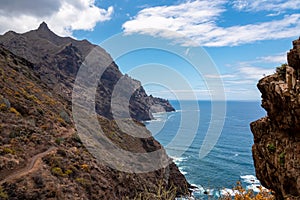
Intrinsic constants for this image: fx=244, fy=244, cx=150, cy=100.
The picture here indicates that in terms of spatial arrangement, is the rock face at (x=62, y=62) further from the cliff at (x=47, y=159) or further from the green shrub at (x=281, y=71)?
the green shrub at (x=281, y=71)

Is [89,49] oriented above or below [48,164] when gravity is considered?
above

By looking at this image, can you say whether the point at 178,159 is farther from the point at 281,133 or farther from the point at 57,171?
the point at 281,133

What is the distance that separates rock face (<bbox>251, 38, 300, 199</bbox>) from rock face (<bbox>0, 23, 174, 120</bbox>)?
7903 centimetres

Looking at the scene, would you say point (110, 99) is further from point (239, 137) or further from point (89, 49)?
point (239, 137)

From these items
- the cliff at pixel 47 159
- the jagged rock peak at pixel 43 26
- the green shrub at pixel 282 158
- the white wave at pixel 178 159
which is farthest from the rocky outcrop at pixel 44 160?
the jagged rock peak at pixel 43 26

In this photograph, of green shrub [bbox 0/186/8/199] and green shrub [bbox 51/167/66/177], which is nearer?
green shrub [bbox 0/186/8/199]

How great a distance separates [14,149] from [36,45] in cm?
10923

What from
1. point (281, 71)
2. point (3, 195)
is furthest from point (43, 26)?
point (281, 71)

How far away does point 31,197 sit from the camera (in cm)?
1503

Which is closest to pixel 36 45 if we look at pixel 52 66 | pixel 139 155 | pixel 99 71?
pixel 52 66

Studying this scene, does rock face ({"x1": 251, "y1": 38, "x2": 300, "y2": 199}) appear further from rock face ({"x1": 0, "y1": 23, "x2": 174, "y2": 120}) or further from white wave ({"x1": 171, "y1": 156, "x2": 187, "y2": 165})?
rock face ({"x1": 0, "y1": 23, "x2": 174, "y2": 120})

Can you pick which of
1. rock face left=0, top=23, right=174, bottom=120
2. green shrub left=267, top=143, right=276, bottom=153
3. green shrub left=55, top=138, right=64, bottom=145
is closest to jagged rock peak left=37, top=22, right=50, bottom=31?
rock face left=0, top=23, right=174, bottom=120

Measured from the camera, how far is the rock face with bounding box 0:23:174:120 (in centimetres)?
9612

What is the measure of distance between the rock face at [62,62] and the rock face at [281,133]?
→ 3112 inches
